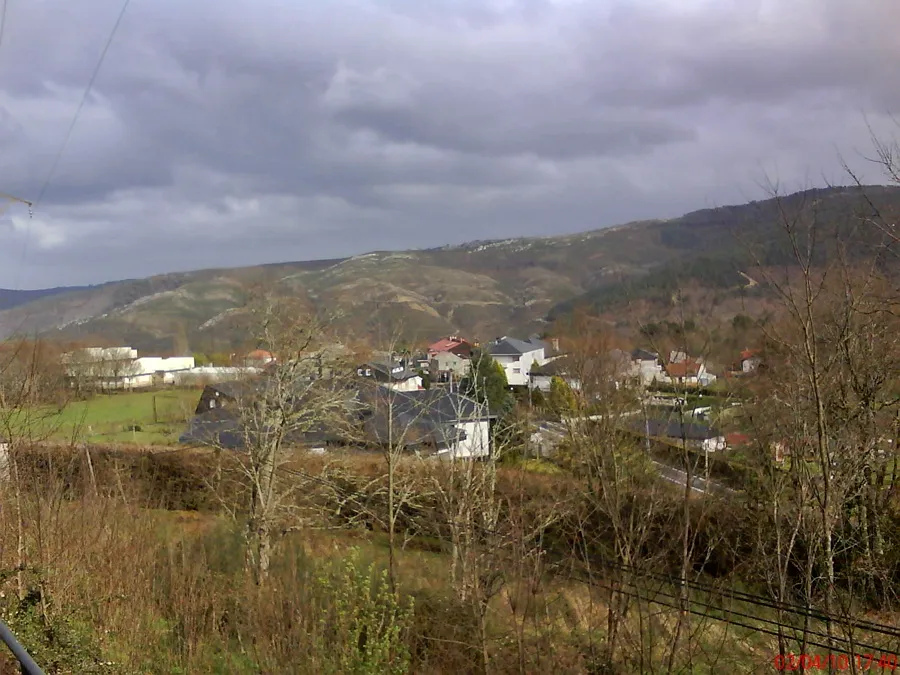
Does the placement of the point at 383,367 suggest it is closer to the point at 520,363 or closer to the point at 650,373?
the point at 650,373

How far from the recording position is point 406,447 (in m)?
16.4

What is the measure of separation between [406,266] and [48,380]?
226 ft

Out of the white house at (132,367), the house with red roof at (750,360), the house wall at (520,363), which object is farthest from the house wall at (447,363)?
the house with red roof at (750,360)

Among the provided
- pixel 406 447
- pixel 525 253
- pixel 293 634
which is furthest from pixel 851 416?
pixel 525 253

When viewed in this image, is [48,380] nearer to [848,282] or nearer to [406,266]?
[848,282]

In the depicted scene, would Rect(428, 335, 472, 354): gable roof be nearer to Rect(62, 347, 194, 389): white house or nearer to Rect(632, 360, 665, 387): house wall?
Rect(62, 347, 194, 389): white house

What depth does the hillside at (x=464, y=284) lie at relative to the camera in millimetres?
7080

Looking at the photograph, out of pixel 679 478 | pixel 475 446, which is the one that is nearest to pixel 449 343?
pixel 475 446
